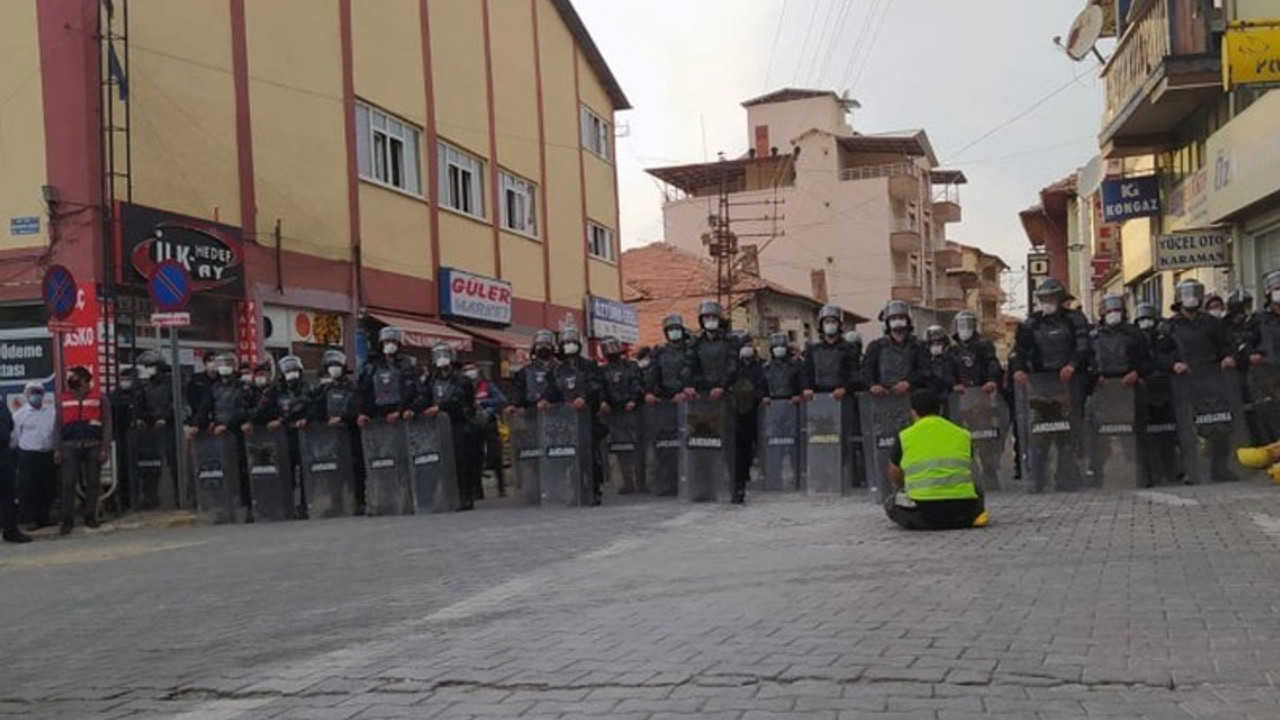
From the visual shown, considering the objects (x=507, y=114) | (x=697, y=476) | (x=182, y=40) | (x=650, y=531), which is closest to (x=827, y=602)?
(x=650, y=531)

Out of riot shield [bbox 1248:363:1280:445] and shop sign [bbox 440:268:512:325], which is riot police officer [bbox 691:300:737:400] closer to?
riot shield [bbox 1248:363:1280:445]

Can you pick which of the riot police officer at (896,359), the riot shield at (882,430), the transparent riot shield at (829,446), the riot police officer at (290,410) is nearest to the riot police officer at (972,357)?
the riot police officer at (896,359)

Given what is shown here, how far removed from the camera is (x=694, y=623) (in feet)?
21.8

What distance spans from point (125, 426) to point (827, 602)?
11.6 meters

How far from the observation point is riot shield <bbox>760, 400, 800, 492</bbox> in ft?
48.3

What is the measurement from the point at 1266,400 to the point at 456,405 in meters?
9.09

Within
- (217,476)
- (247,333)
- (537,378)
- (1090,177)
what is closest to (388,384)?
(537,378)

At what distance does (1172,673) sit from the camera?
5.19 meters

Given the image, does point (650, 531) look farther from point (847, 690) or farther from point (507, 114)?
point (507, 114)

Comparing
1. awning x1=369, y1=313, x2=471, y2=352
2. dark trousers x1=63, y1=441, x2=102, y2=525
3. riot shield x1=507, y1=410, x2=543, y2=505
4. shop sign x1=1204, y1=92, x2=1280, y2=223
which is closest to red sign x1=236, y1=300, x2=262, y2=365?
awning x1=369, y1=313, x2=471, y2=352

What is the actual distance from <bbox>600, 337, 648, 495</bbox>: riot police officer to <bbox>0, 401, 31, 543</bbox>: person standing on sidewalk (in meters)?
6.90

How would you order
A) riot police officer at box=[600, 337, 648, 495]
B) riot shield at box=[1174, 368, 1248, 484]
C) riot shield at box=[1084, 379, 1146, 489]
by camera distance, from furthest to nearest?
1. riot police officer at box=[600, 337, 648, 495]
2. riot shield at box=[1174, 368, 1248, 484]
3. riot shield at box=[1084, 379, 1146, 489]

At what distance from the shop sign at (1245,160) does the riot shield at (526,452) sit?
11.3 meters

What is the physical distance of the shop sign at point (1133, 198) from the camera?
2616cm
